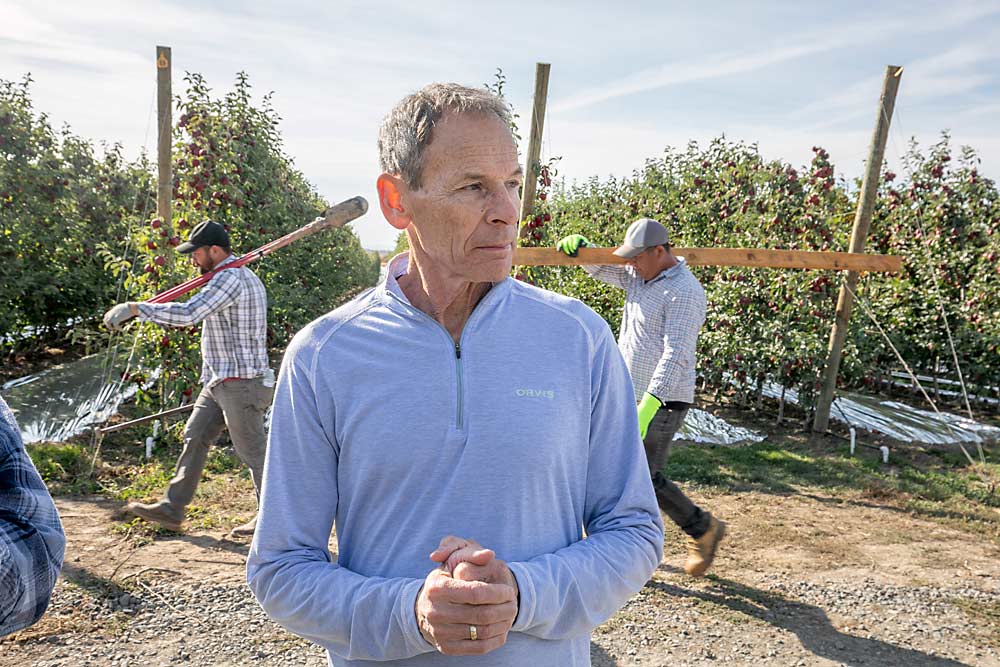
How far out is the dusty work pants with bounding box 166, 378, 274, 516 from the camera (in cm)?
444

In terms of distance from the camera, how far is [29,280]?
28.8 ft

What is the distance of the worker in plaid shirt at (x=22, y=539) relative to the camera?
96 centimetres

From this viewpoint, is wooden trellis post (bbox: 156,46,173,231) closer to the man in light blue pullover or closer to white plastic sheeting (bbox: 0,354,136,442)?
white plastic sheeting (bbox: 0,354,136,442)

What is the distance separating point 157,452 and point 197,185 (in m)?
2.53

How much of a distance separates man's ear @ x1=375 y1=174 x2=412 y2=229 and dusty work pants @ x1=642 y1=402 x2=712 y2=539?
2921mm

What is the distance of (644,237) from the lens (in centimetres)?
402

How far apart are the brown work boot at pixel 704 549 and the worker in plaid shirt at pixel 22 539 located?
3.61 meters

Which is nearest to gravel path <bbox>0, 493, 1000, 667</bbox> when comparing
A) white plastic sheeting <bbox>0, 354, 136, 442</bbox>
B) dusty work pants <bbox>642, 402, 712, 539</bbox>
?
dusty work pants <bbox>642, 402, 712, 539</bbox>

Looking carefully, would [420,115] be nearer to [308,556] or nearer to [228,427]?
[308,556]

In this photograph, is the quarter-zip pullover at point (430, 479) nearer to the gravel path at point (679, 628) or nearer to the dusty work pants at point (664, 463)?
the gravel path at point (679, 628)

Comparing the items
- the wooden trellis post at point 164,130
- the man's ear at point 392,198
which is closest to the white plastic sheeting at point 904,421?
the wooden trellis post at point 164,130

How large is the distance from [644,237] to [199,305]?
2.59 m

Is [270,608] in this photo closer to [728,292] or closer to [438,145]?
[438,145]

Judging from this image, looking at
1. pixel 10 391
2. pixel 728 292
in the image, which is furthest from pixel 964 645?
pixel 10 391
